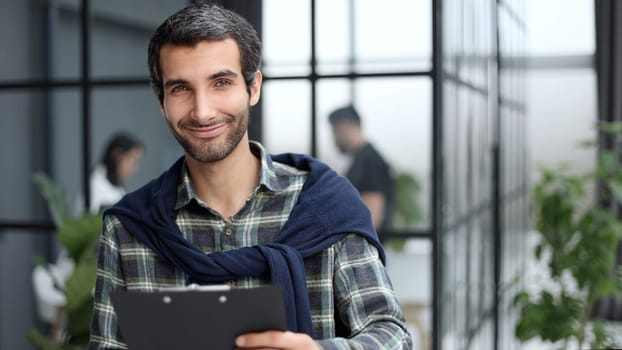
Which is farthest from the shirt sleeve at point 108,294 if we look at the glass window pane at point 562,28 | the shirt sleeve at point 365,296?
the glass window pane at point 562,28

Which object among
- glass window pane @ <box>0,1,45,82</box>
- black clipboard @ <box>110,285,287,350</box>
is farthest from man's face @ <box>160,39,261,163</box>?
glass window pane @ <box>0,1,45,82</box>

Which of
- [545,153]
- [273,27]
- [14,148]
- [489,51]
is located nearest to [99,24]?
[14,148]

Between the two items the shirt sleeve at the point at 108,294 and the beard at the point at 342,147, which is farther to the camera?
the beard at the point at 342,147

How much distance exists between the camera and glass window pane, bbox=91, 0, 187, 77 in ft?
18.1

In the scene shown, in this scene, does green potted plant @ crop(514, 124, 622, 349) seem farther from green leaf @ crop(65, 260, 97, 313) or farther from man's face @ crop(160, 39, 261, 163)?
man's face @ crop(160, 39, 261, 163)

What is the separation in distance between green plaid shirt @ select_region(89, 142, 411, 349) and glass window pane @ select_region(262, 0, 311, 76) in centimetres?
182

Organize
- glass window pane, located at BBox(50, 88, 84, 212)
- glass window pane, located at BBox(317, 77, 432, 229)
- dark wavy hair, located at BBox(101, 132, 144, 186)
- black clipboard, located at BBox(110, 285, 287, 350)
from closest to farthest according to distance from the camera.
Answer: black clipboard, located at BBox(110, 285, 287, 350), dark wavy hair, located at BBox(101, 132, 144, 186), glass window pane, located at BBox(317, 77, 432, 229), glass window pane, located at BBox(50, 88, 84, 212)

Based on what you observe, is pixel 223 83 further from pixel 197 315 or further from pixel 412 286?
pixel 412 286

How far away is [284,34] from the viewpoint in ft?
11.8

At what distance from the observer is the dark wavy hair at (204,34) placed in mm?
1203

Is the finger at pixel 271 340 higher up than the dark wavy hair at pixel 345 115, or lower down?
lower down

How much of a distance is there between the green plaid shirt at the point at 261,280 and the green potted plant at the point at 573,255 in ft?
7.67

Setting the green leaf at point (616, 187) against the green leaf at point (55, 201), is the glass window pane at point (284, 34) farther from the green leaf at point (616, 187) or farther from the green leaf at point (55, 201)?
the green leaf at point (616, 187)

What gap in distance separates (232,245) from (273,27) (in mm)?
2465
